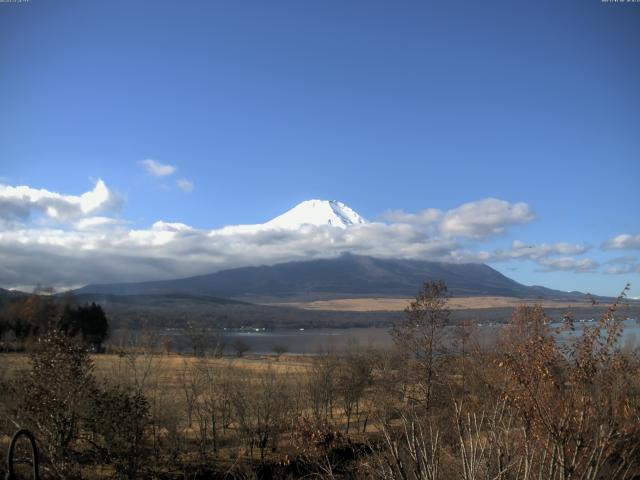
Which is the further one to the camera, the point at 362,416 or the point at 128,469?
the point at 362,416

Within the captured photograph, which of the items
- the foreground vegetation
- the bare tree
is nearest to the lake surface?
the foreground vegetation

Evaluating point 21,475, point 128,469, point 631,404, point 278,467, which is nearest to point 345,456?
point 278,467

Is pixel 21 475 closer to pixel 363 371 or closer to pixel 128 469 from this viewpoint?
pixel 128 469

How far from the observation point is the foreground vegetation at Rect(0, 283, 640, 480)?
8562 mm

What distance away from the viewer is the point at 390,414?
28141mm

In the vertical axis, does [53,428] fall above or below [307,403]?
above

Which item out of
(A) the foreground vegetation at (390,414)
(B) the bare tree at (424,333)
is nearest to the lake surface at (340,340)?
(A) the foreground vegetation at (390,414)

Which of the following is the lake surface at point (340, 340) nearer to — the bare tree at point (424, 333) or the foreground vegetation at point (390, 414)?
the foreground vegetation at point (390, 414)

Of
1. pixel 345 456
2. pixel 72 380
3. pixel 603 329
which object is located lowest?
pixel 345 456

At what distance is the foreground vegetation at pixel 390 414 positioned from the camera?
8.56 meters

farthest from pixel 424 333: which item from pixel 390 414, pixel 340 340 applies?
pixel 340 340

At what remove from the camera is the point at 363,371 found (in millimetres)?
41219

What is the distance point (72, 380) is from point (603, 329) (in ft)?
52.5

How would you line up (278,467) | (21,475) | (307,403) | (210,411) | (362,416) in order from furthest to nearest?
(362,416) < (307,403) < (210,411) < (278,467) < (21,475)
